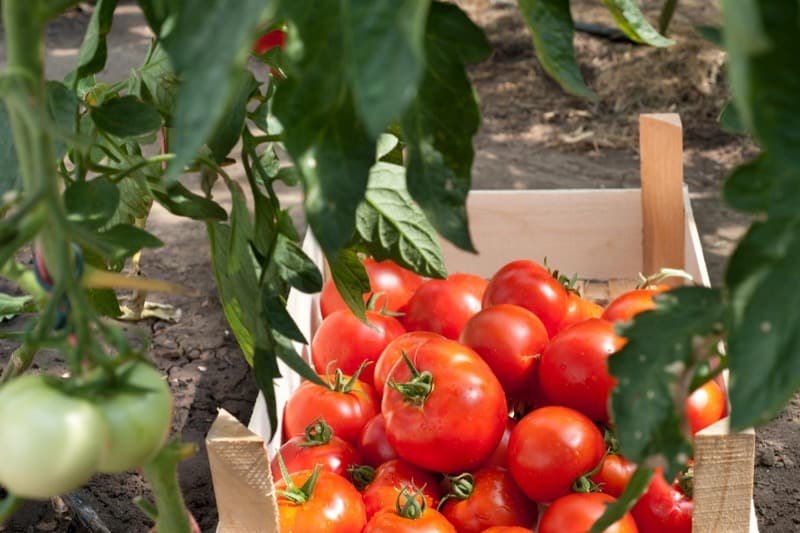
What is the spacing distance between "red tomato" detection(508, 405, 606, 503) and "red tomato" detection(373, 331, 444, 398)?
236mm

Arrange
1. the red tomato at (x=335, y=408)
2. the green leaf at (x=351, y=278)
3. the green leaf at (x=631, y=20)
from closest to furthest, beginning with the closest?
the green leaf at (x=631, y=20) < the green leaf at (x=351, y=278) < the red tomato at (x=335, y=408)

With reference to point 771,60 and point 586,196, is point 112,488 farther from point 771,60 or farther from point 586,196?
point 771,60

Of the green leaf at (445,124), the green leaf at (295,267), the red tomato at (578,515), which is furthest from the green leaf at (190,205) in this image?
the red tomato at (578,515)

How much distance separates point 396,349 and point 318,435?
185mm

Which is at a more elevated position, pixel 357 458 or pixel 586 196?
pixel 586 196

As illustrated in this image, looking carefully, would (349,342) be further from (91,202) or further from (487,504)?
(91,202)

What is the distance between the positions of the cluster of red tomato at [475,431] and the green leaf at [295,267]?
0.51 metres

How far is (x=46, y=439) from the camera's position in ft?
1.60

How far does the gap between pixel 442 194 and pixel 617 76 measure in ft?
11.3

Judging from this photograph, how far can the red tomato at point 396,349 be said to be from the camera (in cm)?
163

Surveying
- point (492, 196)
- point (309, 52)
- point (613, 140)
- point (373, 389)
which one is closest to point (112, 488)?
point (373, 389)

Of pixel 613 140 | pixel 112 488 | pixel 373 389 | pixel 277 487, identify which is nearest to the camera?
pixel 277 487

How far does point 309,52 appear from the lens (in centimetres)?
51

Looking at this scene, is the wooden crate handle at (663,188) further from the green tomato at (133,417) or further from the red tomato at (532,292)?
the green tomato at (133,417)
